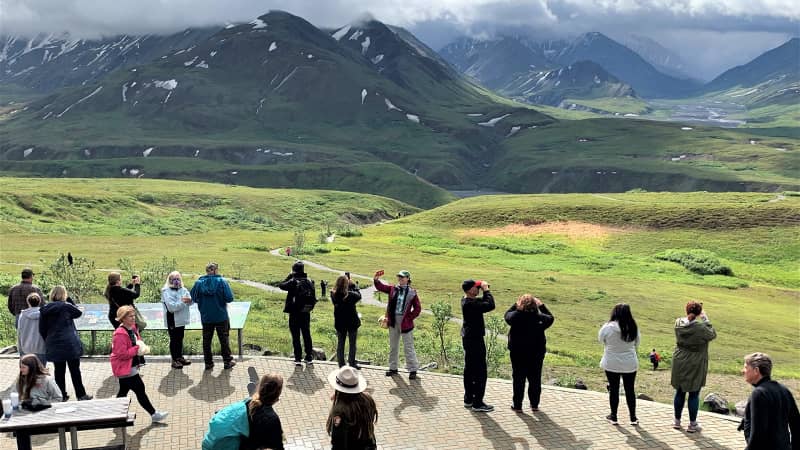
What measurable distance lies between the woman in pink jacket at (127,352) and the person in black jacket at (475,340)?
24.0ft

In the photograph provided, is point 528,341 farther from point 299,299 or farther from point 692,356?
point 299,299

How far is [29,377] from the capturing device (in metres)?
11.3

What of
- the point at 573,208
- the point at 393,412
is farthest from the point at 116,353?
the point at 573,208

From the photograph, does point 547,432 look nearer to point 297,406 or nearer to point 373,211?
point 297,406

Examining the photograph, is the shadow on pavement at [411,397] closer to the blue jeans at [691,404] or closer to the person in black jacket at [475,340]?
the person in black jacket at [475,340]

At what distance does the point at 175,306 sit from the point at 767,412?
13.8 metres

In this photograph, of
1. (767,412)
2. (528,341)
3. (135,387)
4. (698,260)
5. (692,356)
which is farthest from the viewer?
(698,260)

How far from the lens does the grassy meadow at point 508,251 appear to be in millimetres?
30906

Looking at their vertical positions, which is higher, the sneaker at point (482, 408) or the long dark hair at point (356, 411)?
the long dark hair at point (356, 411)

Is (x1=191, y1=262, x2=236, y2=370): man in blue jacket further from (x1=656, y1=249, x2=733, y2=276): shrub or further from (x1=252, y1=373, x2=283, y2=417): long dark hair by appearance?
(x1=656, y1=249, x2=733, y2=276): shrub

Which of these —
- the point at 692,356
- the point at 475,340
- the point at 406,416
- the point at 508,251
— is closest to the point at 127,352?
the point at 406,416

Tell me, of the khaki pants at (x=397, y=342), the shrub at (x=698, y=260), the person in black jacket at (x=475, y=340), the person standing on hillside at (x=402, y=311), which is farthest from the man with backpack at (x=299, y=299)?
the shrub at (x=698, y=260)

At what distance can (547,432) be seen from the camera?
14.2 meters

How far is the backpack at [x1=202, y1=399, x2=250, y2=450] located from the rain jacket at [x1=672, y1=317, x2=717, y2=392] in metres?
9.85
